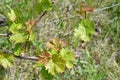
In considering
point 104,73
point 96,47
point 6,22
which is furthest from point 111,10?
point 6,22

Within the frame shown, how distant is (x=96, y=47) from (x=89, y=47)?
6cm

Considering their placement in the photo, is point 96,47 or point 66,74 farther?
point 96,47

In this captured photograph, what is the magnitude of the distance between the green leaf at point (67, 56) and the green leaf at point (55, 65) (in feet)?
→ 0.13

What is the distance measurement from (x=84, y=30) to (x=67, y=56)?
4.5 inches

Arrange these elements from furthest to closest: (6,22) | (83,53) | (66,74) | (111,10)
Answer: (111,10) < (83,53) < (66,74) < (6,22)

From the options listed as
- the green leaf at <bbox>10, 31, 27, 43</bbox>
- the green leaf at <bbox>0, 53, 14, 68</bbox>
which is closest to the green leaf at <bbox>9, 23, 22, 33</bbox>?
the green leaf at <bbox>10, 31, 27, 43</bbox>

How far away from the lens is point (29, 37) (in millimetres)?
1247

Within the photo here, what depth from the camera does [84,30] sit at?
1213 millimetres

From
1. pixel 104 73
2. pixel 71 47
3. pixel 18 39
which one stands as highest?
pixel 18 39

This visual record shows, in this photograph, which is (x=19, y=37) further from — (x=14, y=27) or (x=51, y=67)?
(x=51, y=67)

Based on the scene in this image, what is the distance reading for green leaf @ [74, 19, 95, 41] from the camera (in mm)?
1206

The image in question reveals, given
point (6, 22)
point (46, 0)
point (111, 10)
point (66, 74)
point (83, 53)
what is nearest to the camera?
point (46, 0)

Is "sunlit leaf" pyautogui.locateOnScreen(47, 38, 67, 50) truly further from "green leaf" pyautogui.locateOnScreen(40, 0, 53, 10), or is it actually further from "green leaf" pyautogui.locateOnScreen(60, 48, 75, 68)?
"green leaf" pyautogui.locateOnScreen(40, 0, 53, 10)

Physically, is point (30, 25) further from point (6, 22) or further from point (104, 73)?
point (104, 73)
